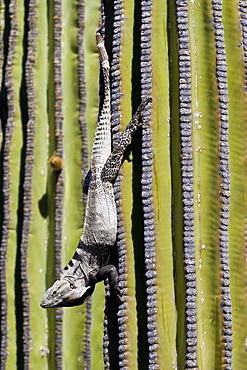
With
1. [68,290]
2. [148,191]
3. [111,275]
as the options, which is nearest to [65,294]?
[68,290]

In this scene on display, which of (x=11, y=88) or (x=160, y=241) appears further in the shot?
(x=11, y=88)

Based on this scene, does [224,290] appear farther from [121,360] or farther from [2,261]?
[2,261]

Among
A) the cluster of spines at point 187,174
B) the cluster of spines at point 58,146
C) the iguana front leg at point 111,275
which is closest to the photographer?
the cluster of spines at point 187,174

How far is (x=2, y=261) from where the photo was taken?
423 centimetres

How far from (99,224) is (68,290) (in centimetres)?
38

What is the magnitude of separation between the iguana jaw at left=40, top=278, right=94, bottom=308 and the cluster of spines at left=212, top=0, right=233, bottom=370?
78cm

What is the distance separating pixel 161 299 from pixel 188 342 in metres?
0.25

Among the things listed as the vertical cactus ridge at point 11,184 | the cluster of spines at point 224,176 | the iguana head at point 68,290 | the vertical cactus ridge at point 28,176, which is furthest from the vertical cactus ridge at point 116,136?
the vertical cactus ridge at point 11,184

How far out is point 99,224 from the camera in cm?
320

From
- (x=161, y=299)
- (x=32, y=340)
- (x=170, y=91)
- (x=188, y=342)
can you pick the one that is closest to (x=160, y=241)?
(x=161, y=299)

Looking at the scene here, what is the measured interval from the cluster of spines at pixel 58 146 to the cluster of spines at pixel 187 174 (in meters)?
1.24

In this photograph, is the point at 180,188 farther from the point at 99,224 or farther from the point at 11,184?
the point at 11,184

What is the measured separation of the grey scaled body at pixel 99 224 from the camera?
316cm

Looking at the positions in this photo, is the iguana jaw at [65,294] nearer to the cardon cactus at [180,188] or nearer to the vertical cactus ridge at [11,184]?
the cardon cactus at [180,188]
